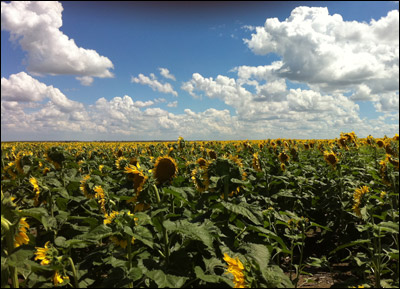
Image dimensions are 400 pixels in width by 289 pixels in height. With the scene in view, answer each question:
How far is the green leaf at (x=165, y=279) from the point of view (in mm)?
2323

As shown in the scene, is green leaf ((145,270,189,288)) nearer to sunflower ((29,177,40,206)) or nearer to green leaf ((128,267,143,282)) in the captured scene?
green leaf ((128,267,143,282))

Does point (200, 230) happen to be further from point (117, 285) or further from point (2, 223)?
point (2, 223)

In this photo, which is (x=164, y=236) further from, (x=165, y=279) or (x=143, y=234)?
(x=165, y=279)

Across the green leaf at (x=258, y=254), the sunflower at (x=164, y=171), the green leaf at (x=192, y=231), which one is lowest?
the green leaf at (x=258, y=254)

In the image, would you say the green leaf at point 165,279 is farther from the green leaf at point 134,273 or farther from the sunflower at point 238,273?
the sunflower at point 238,273

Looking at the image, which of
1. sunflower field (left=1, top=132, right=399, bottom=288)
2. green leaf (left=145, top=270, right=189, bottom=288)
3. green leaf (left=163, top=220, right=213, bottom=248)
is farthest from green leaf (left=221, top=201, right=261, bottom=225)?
green leaf (left=145, top=270, right=189, bottom=288)

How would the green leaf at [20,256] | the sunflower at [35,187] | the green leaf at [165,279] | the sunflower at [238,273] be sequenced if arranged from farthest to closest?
the sunflower at [35,187] < the green leaf at [165,279] < the green leaf at [20,256] < the sunflower at [238,273]

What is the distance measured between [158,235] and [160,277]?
755 millimetres

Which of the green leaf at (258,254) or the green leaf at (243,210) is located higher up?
A: the green leaf at (243,210)

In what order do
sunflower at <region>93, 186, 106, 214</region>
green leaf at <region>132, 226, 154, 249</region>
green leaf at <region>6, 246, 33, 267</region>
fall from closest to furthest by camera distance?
green leaf at <region>6, 246, 33, 267</region> < green leaf at <region>132, 226, 154, 249</region> < sunflower at <region>93, 186, 106, 214</region>

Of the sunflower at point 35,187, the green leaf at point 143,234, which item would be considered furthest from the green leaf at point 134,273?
the sunflower at point 35,187

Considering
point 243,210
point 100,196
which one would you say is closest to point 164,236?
point 243,210

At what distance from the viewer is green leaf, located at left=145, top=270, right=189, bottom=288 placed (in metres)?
2.32

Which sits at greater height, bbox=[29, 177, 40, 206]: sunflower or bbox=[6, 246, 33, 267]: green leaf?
bbox=[29, 177, 40, 206]: sunflower
